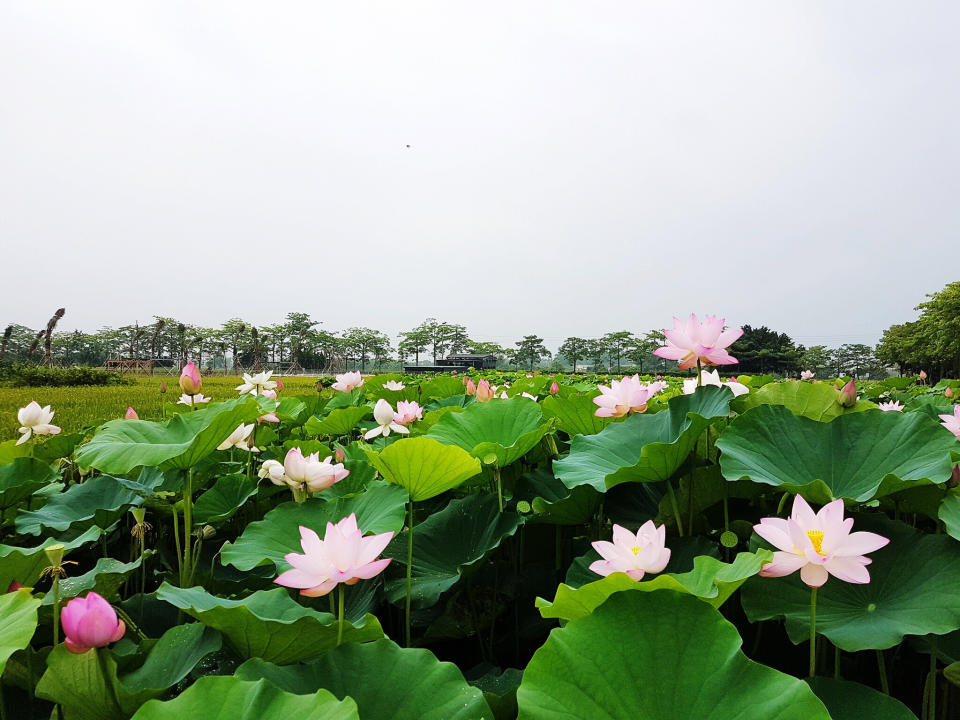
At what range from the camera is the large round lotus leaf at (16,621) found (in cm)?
52

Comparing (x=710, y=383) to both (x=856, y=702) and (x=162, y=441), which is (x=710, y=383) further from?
(x=162, y=441)

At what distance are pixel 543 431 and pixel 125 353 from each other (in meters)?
65.9

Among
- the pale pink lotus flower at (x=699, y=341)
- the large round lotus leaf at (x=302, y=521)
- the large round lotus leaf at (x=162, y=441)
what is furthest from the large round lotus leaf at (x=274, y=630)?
A: the pale pink lotus flower at (x=699, y=341)

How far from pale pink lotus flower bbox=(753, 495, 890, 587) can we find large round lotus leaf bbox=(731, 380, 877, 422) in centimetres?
58

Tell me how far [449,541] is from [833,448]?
2.31 ft

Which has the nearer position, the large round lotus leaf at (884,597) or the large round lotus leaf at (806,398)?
the large round lotus leaf at (884,597)

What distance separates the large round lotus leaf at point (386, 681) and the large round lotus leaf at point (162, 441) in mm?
548

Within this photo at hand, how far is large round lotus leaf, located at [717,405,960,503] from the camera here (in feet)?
2.64

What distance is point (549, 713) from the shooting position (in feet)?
1.49

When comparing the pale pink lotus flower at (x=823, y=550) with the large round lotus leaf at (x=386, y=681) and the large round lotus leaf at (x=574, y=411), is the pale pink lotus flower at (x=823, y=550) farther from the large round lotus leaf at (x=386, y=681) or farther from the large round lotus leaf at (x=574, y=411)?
the large round lotus leaf at (x=574, y=411)

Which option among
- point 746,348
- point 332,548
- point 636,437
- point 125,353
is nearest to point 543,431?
point 636,437

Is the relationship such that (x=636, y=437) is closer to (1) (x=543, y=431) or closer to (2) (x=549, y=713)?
(1) (x=543, y=431)

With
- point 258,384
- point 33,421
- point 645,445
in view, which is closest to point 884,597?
point 645,445

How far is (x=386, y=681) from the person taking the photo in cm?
52
